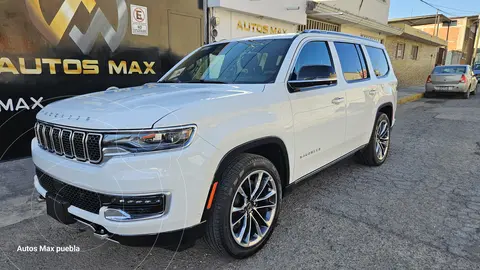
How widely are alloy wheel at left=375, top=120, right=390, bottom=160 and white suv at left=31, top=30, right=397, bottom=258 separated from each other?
145 cm

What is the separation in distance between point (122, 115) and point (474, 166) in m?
5.47

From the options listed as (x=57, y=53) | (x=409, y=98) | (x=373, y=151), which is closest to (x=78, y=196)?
(x=373, y=151)

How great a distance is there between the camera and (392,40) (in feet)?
63.9

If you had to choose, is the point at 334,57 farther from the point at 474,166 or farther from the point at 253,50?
the point at 474,166

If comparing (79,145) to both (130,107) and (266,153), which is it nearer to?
(130,107)

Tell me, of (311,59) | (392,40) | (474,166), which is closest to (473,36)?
(392,40)

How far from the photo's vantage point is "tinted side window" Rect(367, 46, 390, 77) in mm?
4941

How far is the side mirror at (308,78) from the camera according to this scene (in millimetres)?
3059

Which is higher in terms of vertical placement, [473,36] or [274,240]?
[473,36]

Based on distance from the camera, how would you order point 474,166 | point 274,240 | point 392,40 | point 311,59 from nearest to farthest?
point 274,240 → point 311,59 → point 474,166 → point 392,40

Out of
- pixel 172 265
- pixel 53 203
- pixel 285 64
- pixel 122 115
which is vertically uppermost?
pixel 285 64

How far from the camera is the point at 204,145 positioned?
2.21m

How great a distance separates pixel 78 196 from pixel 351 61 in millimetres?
3541

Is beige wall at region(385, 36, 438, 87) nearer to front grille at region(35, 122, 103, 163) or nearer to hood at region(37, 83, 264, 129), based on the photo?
hood at region(37, 83, 264, 129)
